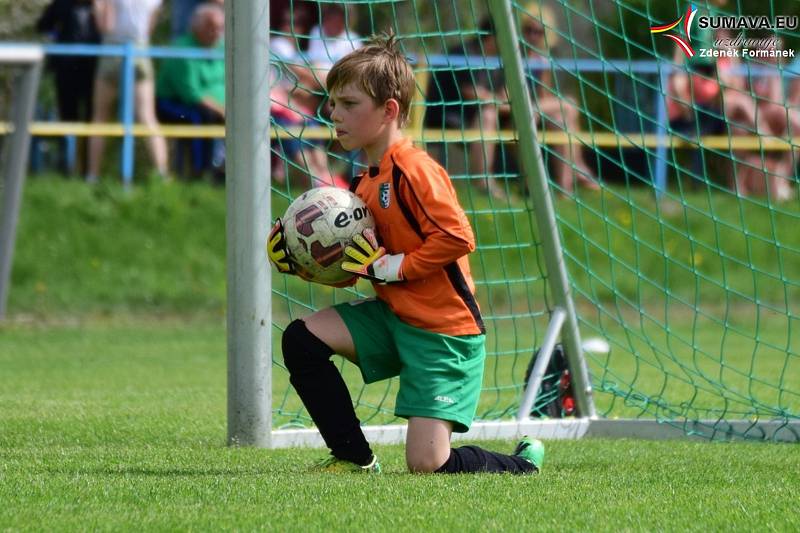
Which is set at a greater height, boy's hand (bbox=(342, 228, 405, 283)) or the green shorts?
boy's hand (bbox=(342, 228, 405, 283))

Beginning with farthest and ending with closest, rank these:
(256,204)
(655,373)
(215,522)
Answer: (655,373) → (256,204) → (215,522)

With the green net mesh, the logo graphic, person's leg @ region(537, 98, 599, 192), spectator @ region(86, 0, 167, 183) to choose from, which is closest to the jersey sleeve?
the logo graphic

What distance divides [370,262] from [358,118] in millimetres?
536

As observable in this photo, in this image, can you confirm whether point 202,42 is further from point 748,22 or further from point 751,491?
point 751,491

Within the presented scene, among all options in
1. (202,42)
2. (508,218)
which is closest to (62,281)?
Answer: (202,42)

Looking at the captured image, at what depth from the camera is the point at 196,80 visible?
12898 millimetres

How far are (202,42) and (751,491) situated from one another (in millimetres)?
9543

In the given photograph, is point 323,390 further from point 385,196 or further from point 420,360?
point 385,196

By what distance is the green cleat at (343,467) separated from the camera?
482 centimetres

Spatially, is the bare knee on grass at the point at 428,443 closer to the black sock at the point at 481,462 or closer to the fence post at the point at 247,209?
the black sock at the point at 481,462

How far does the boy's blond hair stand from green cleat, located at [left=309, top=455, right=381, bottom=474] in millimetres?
1211

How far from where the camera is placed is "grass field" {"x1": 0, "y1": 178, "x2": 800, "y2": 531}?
3988 mm

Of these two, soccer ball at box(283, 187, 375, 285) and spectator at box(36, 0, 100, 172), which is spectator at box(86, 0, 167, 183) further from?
soccer ball at box(283, 187, 375, 285)

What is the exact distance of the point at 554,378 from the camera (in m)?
6.56
